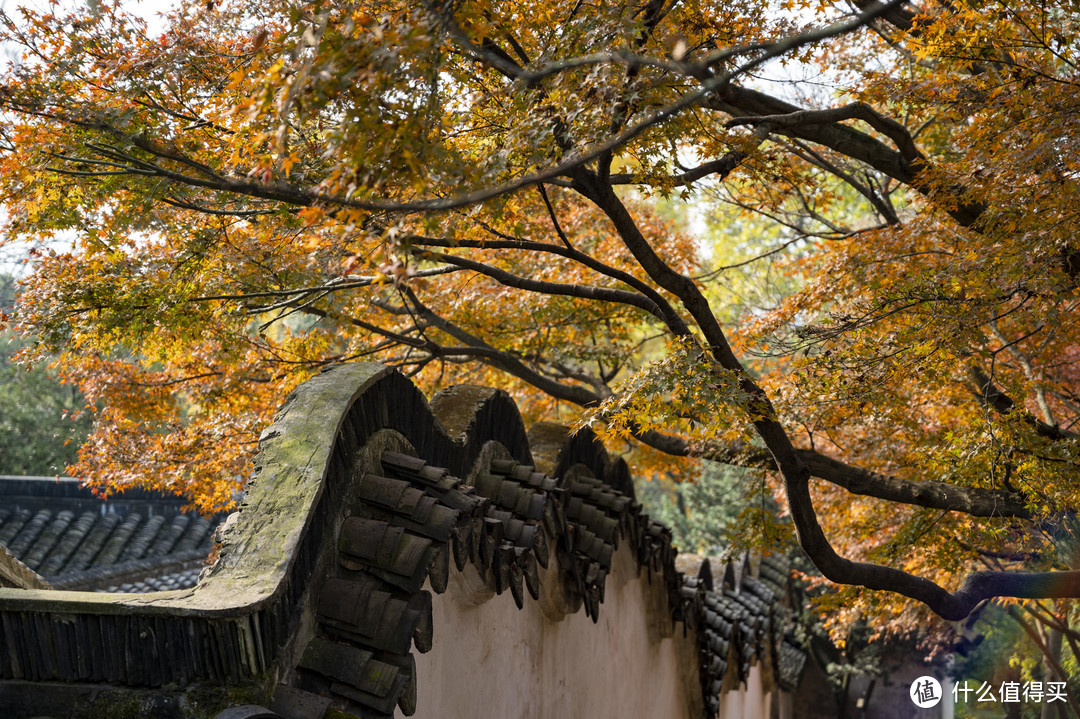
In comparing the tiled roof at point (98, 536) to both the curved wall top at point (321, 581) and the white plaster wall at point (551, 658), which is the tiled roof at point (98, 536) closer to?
the white plaster wall at point (551, 658)

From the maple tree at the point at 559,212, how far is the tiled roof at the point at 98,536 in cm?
206

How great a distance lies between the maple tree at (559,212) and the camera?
14.3ft

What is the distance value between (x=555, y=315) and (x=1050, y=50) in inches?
215

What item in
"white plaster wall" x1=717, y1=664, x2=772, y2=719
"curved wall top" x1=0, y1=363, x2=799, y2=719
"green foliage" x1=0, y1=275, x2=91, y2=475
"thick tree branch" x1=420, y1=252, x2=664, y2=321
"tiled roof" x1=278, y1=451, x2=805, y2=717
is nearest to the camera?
"curved wall top" x1=0, y1=363, x2=799, y2=719

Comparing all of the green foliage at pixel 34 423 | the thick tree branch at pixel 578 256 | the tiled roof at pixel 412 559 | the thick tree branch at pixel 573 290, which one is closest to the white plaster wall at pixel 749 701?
the tiled roof at pixel 412 559

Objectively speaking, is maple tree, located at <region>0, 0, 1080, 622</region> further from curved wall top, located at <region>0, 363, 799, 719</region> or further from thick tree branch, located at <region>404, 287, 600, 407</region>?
curved wall top, located at <region>0, 363, 799, 719</region>

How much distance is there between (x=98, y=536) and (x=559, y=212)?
7.28m

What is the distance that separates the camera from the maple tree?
437 cm

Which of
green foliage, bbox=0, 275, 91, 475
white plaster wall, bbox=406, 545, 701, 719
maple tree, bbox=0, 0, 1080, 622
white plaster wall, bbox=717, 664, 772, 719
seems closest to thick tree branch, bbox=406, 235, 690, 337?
maple tree, bbox=0, 0, 1080, 622

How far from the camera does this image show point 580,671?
265 inches

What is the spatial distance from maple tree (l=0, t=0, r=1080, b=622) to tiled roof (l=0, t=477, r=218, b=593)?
206cm

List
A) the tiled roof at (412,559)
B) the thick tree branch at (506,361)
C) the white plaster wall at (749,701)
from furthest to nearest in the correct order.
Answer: the white plaster wall at (749,701) → the thick tree branch at (506,361) → the tiled roof at (412,559)

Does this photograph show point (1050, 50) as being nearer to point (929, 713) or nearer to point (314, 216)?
point (314, 216)

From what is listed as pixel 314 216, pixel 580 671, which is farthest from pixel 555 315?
pixel 314 216
